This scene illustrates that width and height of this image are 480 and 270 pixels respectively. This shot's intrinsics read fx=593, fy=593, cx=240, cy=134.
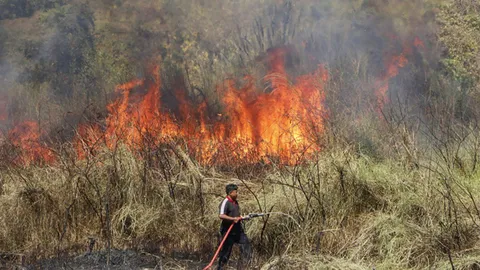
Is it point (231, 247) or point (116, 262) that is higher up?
point (231, 247)

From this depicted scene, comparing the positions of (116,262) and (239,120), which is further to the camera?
(239,120)

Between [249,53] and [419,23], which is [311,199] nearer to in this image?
[249,53]

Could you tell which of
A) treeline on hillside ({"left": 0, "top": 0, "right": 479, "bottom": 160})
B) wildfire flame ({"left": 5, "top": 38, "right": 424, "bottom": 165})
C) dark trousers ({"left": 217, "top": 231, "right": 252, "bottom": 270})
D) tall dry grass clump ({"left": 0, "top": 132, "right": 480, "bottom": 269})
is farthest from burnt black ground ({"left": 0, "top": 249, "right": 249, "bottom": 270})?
treeline on hillside ({"left": 0, "top": 0, "right": 479, "bottom": 160})

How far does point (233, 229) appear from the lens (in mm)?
10383

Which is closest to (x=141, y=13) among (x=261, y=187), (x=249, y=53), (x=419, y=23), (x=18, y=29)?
(x=18, y=29)

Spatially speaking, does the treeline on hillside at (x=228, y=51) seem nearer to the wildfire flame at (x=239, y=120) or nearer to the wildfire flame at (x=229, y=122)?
the wildfire flame at (x=229, y=122)

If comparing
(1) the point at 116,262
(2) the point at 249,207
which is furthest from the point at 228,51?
(1) the point at 116,262

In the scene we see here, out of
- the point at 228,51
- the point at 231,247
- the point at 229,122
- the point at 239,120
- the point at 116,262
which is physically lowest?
the point at 116,262

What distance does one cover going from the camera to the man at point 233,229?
10.1 metres

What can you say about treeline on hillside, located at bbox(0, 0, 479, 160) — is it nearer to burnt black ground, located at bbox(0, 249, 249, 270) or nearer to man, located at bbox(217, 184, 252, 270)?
man, located at bbox(217, 184, 252, 270)

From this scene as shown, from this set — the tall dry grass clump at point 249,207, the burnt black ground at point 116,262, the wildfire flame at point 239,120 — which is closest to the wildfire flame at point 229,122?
the wildfire flame at point 239,120

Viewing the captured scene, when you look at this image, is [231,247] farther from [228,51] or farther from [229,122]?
[228,51]

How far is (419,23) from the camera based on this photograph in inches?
973

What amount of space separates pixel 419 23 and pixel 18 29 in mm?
20299
